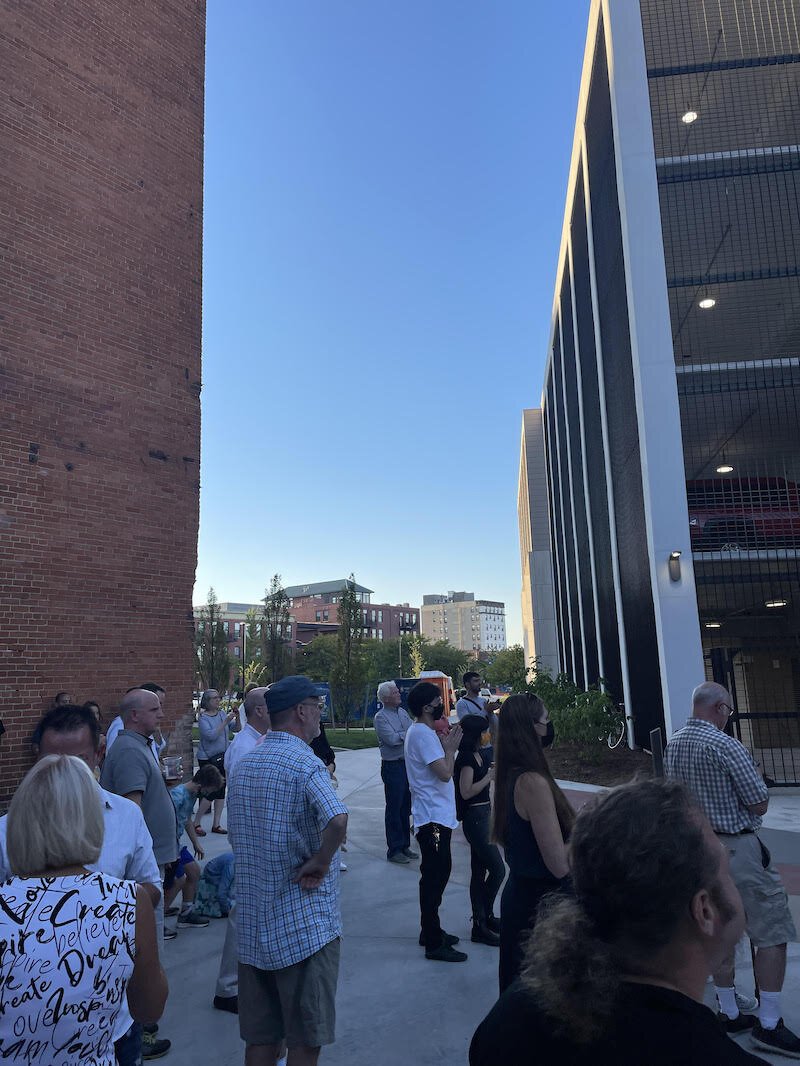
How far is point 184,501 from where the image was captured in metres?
9.86

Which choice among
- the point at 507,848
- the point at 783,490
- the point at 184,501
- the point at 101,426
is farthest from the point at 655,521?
the point at 507,848

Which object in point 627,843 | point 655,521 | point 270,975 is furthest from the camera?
point 655,521

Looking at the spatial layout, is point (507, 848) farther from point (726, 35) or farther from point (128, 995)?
point (726, 35)

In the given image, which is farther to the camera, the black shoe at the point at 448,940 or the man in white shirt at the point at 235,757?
the black shoe at the point at 448,940

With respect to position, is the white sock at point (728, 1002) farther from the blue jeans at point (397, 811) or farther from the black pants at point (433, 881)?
the blue jeans at point (397, 811)

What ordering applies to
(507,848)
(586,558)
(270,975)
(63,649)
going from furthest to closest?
(586,558) < (63,649) < (507,848) < (270,975)

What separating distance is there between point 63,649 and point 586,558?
1734cm

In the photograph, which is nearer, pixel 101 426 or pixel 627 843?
pixel 627 843

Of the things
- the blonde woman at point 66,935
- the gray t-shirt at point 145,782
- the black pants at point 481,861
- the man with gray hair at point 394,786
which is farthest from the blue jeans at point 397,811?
the blonde woman at point 66,935

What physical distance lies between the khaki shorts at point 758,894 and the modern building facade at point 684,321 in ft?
24.3

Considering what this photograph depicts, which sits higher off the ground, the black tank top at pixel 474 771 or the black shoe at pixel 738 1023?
the black tank top at pixel 474 771

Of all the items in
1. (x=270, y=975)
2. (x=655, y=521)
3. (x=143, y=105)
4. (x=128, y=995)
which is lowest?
(x=270, y=975)

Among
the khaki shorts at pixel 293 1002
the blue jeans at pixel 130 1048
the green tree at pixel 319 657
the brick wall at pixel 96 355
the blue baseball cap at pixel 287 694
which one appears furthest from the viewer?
the green tree at pixel 319 657

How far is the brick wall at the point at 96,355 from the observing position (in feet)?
27.0
